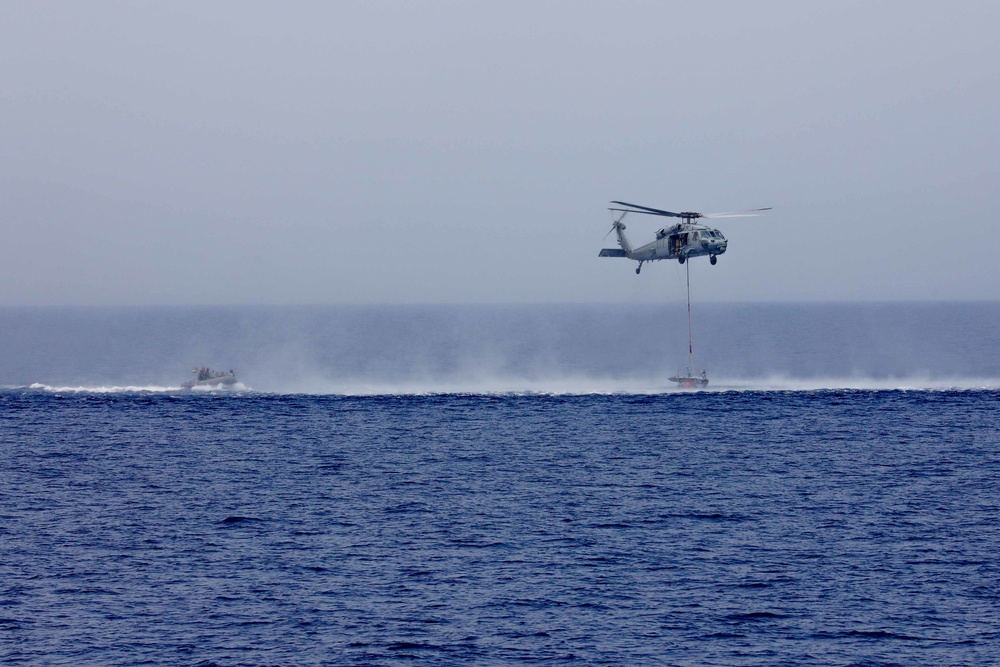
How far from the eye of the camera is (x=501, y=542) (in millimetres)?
56938

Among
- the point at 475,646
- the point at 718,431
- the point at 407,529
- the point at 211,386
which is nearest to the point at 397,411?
the point at 211,386

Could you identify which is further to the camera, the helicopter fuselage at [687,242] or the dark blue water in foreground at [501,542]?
the helicopter fuselage at [687,242]

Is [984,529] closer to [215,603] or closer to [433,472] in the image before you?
[433,472]

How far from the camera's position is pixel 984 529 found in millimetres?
59531

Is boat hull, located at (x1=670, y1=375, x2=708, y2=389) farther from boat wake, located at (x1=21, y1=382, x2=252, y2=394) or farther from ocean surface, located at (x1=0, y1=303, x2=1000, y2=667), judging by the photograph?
boat wake, located at (x1=21, y1=382, x2=252, y2=394)

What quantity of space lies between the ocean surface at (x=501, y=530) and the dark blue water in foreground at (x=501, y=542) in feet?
0.66

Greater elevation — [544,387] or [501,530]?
[544,387]

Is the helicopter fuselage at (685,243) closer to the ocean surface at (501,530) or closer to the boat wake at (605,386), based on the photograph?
the ocean surface at (501,530)

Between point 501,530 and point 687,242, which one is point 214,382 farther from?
point 501,530

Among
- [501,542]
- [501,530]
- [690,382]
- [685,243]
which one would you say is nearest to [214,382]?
[690,382]

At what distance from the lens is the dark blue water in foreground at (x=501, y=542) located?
42.4 meters

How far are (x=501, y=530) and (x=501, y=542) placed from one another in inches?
112

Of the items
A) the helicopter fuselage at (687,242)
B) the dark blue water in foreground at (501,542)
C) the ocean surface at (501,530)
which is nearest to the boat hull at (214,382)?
the ocean surface at (501,530)

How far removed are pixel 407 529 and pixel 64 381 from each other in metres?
107
